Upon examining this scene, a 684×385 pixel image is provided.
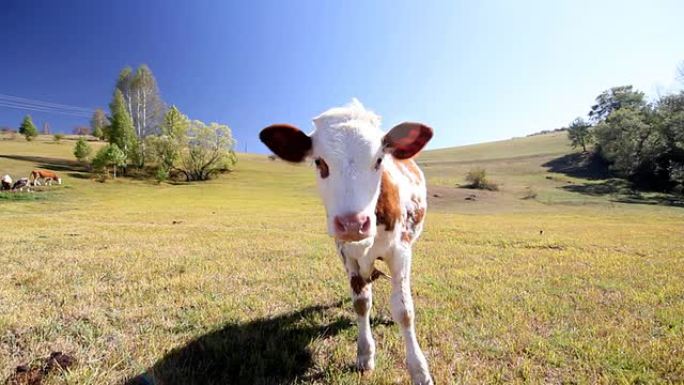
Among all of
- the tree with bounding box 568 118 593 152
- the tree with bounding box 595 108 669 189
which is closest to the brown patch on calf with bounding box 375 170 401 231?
the tree with bounding box 595 108 669 189

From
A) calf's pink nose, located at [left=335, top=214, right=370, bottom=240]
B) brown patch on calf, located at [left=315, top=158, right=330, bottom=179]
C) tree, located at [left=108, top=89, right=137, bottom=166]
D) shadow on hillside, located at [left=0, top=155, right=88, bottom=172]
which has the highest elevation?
tree, located at [left=108, top=89, right=137, bottom=166]

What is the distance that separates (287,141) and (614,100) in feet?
338

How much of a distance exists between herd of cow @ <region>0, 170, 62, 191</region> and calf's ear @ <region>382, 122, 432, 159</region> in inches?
1617

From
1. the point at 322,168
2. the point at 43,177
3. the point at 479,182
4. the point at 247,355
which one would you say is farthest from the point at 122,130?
the point at 322,168

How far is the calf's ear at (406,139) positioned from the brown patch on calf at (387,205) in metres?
0.33

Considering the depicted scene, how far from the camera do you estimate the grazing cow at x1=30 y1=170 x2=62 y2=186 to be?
36.3m

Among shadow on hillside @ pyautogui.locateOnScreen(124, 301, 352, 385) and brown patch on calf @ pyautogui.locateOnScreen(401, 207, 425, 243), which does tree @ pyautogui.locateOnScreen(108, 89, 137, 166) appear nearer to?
shadow on hillside @ pyautogui.locateOnScreen(124, 301, 352, 385)

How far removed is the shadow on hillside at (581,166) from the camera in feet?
201

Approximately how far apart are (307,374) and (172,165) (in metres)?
61.1

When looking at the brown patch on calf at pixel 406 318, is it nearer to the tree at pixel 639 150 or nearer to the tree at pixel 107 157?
the tree at pixel 107 157

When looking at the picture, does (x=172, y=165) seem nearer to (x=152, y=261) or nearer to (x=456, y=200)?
(x=456, y=200)

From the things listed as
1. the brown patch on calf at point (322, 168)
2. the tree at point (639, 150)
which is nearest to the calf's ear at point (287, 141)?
the brown patch on calf at point (322, 168)

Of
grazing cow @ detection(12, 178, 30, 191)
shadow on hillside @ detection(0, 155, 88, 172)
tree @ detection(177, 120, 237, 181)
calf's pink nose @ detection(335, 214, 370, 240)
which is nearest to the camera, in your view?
calf's pink nose @ detection(335, 214, 370, 240)

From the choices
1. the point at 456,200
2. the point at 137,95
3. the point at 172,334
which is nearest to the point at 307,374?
the point at 172,334
